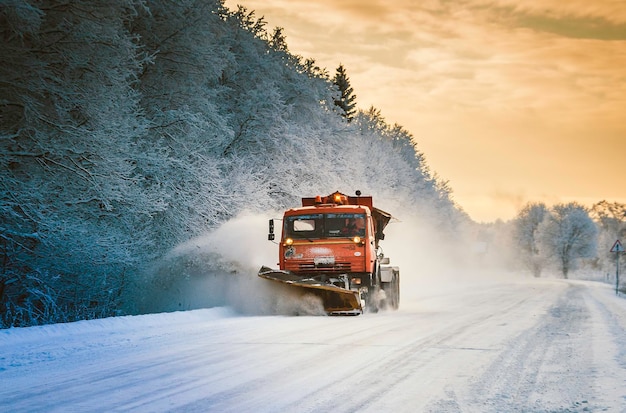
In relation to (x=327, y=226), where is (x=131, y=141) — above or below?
above

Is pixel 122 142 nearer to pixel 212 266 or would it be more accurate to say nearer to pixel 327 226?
pixel 327 226

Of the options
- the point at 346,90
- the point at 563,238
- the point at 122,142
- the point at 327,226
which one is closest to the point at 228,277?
the point at 327,226

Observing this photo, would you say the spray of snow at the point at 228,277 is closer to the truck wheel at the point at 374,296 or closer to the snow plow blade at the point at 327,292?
the snow plow blade at the point at 327,292

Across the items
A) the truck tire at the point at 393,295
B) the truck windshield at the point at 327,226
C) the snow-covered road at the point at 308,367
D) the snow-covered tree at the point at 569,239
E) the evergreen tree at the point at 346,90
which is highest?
the evergreen tree at the point at 346,90

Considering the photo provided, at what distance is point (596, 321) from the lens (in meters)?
14.5

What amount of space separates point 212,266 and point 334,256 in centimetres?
536

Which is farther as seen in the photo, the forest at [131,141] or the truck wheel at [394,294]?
the truck wheel at [394,294]

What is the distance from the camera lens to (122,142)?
45.3 feet

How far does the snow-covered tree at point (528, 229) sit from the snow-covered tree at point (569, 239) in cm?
722

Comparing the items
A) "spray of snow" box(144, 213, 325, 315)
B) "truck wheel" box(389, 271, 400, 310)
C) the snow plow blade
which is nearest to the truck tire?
"truck wheel" box(389, 271, 400, 310)

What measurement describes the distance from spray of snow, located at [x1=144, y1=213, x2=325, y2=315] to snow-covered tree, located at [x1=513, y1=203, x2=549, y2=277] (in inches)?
3765

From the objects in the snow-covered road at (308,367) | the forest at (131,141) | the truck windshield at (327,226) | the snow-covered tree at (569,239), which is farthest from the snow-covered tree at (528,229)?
the snow-covered road at (308,367)

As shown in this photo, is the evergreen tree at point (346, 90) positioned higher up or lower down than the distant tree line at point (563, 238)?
higher up

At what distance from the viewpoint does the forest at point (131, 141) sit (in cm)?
1182
